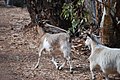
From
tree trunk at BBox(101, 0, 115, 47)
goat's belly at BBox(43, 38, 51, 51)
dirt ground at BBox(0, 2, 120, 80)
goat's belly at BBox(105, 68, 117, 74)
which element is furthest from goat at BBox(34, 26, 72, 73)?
goat's belly at BBox(105, 68, 117, 74)

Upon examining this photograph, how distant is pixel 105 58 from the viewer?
5438mm

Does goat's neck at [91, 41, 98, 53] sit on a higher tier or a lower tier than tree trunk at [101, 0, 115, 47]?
lower

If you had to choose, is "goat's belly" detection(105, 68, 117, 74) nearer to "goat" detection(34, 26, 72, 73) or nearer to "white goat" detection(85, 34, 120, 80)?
"white goat" detection(85, 34, 120, 80)

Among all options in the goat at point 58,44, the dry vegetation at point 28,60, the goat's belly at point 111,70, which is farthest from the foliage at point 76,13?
the goat's belly at point 111,70

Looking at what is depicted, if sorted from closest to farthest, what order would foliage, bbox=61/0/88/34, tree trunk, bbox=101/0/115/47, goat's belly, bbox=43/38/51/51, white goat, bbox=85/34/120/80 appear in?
white goat, bbox=85/34/120/80, tree trunk, bbox=101/0/115/47, goat's belly, bbox=43/38/51/51, foliage, bbox=61/0/88/34

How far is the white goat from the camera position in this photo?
5.30m

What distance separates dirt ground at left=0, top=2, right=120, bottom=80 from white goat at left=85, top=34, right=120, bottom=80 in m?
0.80

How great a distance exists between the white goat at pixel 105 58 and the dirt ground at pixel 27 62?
80 centimetres

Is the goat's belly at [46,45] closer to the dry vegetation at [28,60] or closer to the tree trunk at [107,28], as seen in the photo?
the dry vegetation at [28,60]

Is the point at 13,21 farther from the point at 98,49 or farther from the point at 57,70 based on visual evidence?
the point at 98,49

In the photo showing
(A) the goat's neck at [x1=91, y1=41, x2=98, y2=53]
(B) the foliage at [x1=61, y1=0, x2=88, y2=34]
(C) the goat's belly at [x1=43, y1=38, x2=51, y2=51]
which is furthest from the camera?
(B) the foliage at [x1=61, y1=0, x2=88, y2=34]

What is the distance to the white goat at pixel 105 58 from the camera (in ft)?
17.4

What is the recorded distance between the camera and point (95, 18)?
24.2 ft

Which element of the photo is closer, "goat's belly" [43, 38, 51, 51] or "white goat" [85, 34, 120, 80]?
"white goat" [85, 34, 120, 80]
